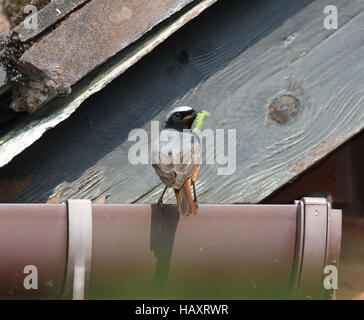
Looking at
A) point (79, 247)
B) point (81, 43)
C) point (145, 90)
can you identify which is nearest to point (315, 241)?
point (79, 247)

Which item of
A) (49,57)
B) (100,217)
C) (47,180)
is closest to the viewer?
(100,217)

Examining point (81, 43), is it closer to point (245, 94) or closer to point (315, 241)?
point (245, 94)

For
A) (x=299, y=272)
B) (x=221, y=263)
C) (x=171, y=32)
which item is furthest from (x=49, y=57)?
(x=299, y=272)

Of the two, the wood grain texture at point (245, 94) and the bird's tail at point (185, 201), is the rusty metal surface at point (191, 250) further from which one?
the wood grain texture at point (245, 94)

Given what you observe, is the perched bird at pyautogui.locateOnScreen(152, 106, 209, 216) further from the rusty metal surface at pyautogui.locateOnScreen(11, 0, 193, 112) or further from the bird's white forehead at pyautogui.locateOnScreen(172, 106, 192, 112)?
the rusty metal surface at pyautogui.locateOnScreen(11, 0, 193, 112)

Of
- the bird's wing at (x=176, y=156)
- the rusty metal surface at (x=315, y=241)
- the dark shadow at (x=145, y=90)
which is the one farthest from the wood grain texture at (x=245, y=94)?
the rusty metal surface at (x=315, y=241)

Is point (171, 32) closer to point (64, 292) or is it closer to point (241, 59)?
point (241, 59)

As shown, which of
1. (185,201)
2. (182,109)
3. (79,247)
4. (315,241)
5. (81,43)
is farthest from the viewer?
(182,109)
